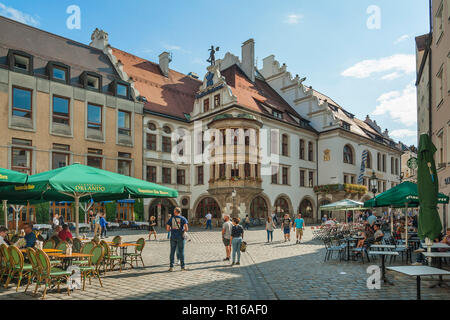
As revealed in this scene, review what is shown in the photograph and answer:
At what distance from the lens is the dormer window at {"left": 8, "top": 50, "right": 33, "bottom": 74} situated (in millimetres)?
28641

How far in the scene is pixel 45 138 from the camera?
1185 inches

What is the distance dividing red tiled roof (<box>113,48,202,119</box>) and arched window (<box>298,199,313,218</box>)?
631 inches

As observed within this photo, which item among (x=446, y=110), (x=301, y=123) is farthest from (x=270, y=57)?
(x=446, y=110)

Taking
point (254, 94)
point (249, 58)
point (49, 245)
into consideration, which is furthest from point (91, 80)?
point (49, 245)

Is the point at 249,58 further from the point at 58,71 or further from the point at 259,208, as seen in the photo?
the point at 58,71

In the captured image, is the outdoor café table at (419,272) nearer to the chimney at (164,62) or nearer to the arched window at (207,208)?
the arched window at (207,208)

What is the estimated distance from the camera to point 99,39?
39.8 metres

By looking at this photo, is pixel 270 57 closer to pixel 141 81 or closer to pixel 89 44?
pixel 141 81

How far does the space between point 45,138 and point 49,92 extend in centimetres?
360

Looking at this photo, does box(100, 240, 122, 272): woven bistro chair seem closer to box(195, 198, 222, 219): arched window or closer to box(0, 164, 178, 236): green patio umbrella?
box(0, 164, 178, 236): green patio umbrella

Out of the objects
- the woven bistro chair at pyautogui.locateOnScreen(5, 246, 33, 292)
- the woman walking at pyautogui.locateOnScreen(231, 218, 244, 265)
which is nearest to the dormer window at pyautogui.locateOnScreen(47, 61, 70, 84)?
the woman walking at pyautogui.locateOnScreen(231, 218, 244, 265)

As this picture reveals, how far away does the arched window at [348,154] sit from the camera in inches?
1779

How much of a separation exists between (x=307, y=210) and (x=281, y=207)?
183 inches

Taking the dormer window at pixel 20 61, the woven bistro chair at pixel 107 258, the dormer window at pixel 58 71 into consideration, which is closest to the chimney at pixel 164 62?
the dormer window at pixel 58 71
